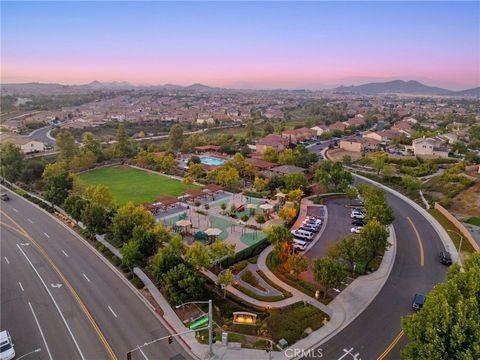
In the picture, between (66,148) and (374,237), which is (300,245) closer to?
(374,237)

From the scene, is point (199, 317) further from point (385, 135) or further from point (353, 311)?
point (385, 135)

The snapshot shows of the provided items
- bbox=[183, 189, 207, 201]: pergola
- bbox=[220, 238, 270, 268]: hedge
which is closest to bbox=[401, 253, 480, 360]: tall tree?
bbox=[220, 238, 270, 268]: hedge

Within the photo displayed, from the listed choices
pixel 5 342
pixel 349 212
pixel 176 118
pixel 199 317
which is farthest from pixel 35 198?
pixel 176 118

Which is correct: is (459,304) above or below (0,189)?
above

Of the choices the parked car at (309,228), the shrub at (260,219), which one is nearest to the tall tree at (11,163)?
the shrub at (260,219)

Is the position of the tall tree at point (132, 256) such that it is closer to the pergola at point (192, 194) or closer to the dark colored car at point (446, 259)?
the pergola at point (192, 194)

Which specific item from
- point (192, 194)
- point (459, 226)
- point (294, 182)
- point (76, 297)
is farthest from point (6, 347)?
point (459, 226)
